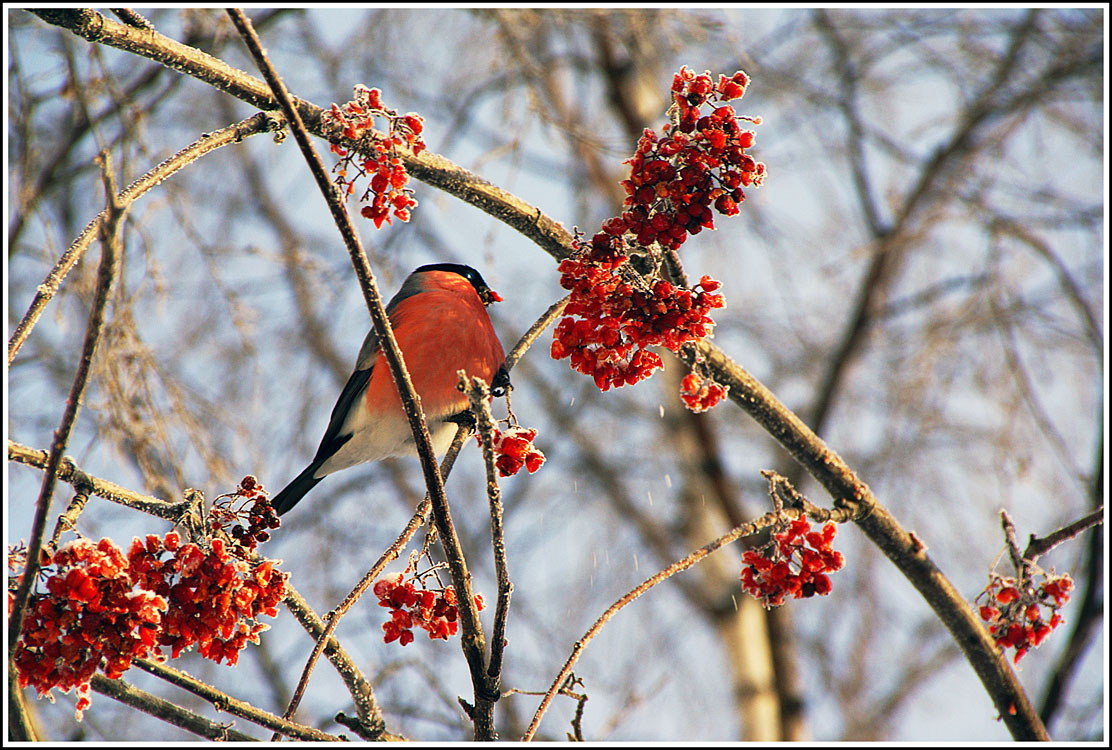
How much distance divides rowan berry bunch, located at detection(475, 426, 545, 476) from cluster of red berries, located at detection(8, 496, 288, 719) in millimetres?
474

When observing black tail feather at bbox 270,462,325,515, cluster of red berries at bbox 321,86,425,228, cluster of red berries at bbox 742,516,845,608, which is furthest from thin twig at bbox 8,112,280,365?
black tail feather at bbox 270,462,325,515

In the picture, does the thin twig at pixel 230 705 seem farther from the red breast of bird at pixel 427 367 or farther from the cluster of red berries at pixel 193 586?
the red breast of bird at pixel 427 367

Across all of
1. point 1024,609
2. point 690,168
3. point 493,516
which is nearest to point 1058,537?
point 1024,609

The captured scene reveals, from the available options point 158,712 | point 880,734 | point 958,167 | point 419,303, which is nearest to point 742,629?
point 880,734

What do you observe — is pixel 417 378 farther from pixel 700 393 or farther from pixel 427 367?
pixel 700 393

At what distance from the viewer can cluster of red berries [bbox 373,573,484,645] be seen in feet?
5.56

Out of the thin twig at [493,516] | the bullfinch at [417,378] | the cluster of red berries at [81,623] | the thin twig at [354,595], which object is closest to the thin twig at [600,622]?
the thin twig at [493,516]

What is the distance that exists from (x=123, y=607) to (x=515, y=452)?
68cm

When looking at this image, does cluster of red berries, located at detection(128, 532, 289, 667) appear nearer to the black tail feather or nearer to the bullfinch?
the bullfinch

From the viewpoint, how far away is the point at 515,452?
1655mm

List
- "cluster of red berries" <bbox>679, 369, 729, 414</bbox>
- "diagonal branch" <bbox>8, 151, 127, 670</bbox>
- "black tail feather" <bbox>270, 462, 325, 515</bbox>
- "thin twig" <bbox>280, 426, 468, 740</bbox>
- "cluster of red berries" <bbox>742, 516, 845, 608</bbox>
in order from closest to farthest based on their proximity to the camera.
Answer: "diagonal branch" <bbox>8, 151, 127, 670</bbox>
"thin twig" <bbox>280, 426, 468, 740</bbox>
"cluster of red berries" <bbox>742, 516, 845, 608</bbox>
"cluster of red berries" <bbox>679, 369, 729, 414</bbox>
"black tail feather" <bbox>270, 462, 325, 515</bbox>

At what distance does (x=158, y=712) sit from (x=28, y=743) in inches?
10.4

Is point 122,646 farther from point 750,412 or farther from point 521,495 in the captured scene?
point 521,495

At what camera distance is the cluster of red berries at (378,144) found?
5.40 ft
